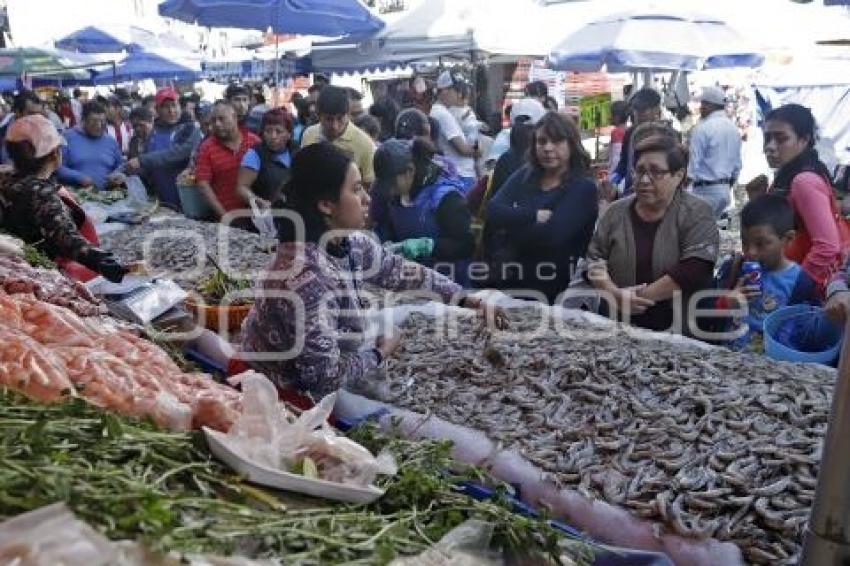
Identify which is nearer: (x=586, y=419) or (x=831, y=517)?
(x=831, y=517)

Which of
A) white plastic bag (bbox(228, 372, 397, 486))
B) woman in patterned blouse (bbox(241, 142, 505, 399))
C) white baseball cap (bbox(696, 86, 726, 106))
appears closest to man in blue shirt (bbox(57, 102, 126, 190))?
white baseball cap (bbox(696, 86, 726, 106))

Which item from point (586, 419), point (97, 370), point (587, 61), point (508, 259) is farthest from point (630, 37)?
point (97, 370)

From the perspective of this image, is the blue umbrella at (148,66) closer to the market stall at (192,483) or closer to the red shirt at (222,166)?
the red shirt at (222,166)

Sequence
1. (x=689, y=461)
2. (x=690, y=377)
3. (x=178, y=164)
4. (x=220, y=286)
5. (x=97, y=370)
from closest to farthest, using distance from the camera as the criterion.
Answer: (x=97, y=370) → (x=689, y=461) → (x=690, y=377) → (x=220, y=286) → (x=178, y=164)

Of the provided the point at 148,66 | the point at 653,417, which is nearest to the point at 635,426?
the point at 653,417

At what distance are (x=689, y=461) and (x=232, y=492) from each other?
162 cm

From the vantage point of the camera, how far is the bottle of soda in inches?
172

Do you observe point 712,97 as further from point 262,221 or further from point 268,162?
point 262,221

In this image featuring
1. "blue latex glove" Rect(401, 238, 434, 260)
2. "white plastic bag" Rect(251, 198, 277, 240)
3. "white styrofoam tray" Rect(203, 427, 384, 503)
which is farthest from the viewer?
"white plastic bag" Rect(251, 198, 277, 240)

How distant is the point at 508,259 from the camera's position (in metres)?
5.10

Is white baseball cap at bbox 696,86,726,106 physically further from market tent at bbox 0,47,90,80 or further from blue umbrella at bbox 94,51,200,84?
blue umbrella at bbox 94,51,200,84

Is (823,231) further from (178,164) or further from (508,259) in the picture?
(178,164)

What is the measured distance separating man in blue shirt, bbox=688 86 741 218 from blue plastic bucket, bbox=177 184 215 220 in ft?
14.9

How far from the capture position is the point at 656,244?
436 centimetres
